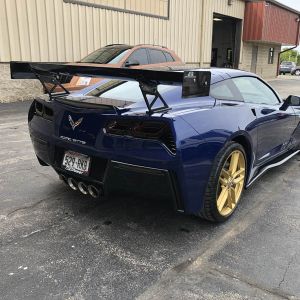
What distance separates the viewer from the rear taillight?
260cm

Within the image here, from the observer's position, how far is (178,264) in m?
2.63

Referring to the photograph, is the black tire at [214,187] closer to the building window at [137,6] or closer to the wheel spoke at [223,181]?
the wheel spoke at [223,181]

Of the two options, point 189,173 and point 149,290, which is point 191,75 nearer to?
point 189,173

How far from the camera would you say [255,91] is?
4047 millimetres

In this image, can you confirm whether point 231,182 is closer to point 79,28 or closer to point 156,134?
point 156,134

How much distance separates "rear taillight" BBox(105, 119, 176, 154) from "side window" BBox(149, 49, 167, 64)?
7.24m

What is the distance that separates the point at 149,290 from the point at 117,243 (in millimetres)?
636

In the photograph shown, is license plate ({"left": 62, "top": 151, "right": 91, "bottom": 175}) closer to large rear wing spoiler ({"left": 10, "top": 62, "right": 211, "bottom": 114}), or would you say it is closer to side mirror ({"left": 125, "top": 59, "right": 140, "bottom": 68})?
large rear wing spoiler ({"left": 10, "top": 62, "right": 211, "bottom": 114})

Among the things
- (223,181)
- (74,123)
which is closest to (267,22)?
→ (223,181)

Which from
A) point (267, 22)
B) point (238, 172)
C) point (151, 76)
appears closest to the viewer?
point (151, 76)

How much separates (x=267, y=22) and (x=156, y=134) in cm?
2442

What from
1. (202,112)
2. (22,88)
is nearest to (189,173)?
(202,112)

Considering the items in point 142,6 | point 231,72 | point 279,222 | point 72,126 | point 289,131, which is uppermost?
point 142,6

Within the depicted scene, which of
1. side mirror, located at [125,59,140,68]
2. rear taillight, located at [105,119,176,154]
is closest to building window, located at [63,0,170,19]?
side mirror, located at [125,59,140,68]
